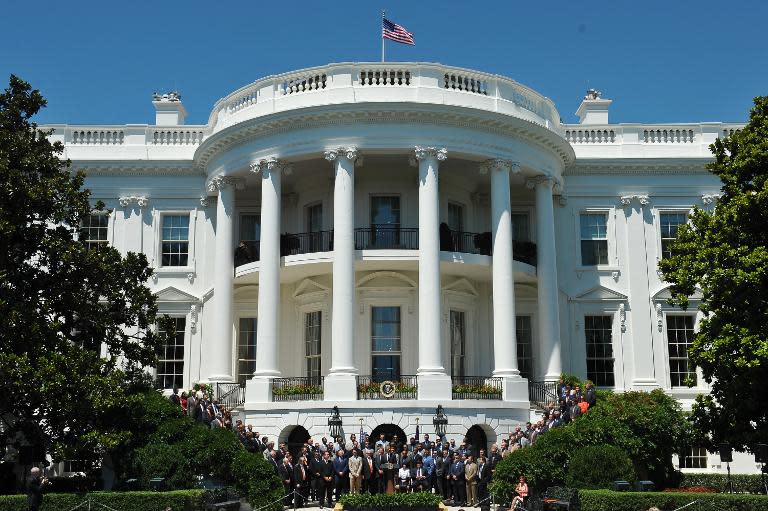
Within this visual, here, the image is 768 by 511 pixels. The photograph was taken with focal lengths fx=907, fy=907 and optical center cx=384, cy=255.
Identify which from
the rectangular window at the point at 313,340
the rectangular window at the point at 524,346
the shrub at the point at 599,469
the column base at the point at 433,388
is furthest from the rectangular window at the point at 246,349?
the shrub at the point at 599,469

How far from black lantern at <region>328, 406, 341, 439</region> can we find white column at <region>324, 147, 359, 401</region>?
500 mm

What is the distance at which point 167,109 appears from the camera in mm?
35625

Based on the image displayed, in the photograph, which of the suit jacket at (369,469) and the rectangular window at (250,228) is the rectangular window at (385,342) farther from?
the suit jacket at (369,469)

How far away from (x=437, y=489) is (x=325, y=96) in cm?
1259

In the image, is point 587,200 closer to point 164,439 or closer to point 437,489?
point 437,489

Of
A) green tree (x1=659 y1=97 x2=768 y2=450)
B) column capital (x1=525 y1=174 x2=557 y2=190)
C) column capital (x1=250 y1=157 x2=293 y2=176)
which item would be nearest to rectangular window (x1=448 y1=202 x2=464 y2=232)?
column capital (x1=525 y1=174 x2=557 y2=190)

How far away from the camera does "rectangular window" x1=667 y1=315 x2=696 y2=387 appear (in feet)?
105

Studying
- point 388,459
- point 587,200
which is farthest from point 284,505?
point 587,200

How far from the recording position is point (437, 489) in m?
22.9

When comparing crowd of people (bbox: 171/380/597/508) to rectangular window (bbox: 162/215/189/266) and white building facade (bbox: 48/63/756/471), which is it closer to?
white building facade (bbox: 48/63/756/471)

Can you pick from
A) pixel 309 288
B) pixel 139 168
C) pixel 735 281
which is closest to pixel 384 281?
pixel 309 288

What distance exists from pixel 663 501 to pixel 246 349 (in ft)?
56.8

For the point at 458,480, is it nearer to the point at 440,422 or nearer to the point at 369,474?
the point at 369,474

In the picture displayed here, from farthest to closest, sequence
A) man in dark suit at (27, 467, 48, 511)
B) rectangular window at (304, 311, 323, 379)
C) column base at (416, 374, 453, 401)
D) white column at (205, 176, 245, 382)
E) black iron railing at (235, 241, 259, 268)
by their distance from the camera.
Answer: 1. black iron railing at (235, 241, 259, 268)
2. rectangular window at (304, 311, 323, 379)
3. white column at (205, 176, 245, 382)
4. column base at (416, 374, 453, 401)
5. man in dark suit at (27, 467, 48, 511)
